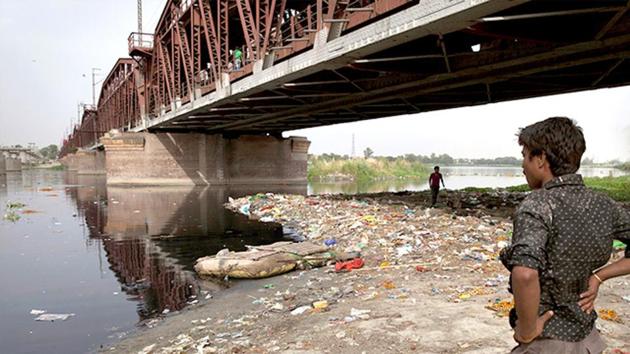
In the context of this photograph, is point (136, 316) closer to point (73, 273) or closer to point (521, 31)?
point (73, 273)

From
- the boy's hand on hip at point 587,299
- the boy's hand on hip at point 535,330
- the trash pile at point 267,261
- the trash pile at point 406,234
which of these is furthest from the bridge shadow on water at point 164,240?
the boy's hand on hip at point 587,299

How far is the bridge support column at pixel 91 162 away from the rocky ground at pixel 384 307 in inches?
2936

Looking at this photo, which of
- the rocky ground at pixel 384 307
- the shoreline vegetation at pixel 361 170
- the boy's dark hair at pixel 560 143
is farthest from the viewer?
the shoreline vegetation at pixel 361 170

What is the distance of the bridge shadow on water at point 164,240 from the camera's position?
785 centimetres

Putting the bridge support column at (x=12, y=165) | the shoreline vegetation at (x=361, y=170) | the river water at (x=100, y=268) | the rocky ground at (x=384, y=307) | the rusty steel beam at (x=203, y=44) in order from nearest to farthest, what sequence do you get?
1. the rocky ground at (x=384, y=307)
2. the river water at (x=100, y=268)
3. the rusty steel beam at (x=203, y=44)
4. the shoreline vegetation at (x=361, y=170)
5. the bridge support column at (x=12, y=165)

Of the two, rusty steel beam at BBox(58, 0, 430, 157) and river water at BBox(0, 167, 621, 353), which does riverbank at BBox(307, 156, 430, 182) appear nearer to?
rusty steel beam at BBox(58, 0, 430, 157)

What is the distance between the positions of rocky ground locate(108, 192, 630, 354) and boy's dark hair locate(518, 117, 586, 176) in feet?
7.96

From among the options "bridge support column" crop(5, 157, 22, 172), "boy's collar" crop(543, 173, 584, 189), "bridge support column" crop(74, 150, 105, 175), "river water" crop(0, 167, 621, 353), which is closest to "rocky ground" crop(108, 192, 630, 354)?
"river water" crop(0, 167, 621, 353)

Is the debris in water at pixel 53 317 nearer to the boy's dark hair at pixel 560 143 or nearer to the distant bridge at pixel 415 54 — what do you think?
the boy's dark hair at pixel 560 143

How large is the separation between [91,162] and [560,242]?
8513 cm

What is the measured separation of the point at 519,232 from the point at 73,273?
31.4 feet

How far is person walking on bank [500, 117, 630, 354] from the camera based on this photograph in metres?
1.73

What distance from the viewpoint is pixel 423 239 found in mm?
9867

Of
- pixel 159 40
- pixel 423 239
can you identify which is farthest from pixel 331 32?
pixel 159 40
